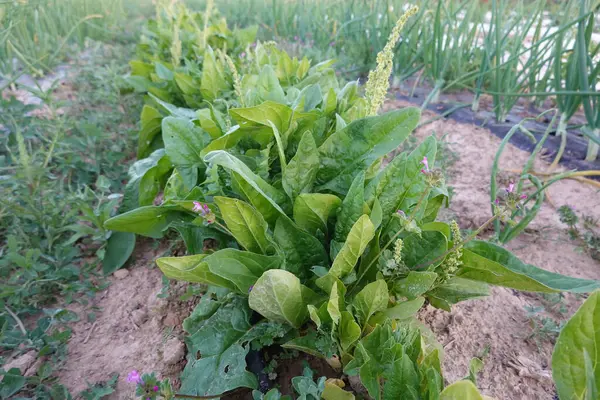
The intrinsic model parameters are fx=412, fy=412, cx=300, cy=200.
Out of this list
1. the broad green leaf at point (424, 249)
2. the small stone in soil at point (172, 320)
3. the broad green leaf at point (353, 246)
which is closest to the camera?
the broad green leaf at point (353, 246)

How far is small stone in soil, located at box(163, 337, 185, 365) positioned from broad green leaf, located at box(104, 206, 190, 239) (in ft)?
1.18

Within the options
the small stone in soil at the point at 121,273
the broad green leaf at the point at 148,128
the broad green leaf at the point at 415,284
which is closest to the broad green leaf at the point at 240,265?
the broad green leaf at the point at 415,284

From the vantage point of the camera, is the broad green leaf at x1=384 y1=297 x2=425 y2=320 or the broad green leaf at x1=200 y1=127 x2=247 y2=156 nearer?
the broad green leaf at x1=384 y1=297 x2=425 y2=320

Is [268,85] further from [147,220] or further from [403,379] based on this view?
[403,379]

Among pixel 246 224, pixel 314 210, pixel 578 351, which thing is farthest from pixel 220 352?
pixel 578 351

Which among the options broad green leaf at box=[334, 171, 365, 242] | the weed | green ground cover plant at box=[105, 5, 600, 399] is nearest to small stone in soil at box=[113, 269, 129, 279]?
green ground cover plant at box=[105, 5, 600, 399]

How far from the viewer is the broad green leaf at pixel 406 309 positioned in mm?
983

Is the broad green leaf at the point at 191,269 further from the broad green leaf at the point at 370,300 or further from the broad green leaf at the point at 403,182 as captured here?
the broad green leaf at the point at 403,182

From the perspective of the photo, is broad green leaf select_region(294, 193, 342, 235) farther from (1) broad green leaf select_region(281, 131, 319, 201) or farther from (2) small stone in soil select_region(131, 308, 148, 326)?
(2) small stone in soil select_region(131, 308, 148, 326)

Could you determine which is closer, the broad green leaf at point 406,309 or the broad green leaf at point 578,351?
the broad green leaf at point 578,351

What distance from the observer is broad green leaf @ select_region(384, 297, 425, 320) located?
98 cm

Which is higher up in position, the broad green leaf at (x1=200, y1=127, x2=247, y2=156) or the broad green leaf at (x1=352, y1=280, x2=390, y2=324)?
the broad green leaf at (x1=200, y1=127, x2=247, y2=156)

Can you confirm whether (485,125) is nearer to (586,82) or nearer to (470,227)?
(586,82)

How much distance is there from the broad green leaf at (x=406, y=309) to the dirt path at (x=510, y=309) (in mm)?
238
